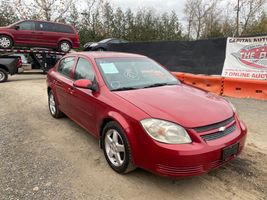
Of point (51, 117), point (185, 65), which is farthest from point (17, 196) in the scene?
point (185, 65)

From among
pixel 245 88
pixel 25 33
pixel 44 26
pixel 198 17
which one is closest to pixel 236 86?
pixel 245 88

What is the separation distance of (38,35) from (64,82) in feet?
34.4

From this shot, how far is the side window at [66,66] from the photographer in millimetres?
5043

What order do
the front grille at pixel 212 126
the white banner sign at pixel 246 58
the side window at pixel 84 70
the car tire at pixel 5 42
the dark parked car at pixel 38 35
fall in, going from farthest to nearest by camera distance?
the dark parked car at pixel 38 35
the car tire at pixel 5 42
the white banner sign at pixel 246 58
the side window at pixel 84 70
the front grille at pixel 212 126

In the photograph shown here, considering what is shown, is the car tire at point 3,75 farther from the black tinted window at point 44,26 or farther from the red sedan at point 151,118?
the red sedan at point 151,118

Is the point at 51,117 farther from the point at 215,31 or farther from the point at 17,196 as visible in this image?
the point at 215,31

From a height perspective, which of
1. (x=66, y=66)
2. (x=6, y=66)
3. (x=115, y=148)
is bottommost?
(x=115, y=148)

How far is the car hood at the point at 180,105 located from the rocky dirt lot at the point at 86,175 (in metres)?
0.84

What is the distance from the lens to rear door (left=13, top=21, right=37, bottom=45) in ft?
44.9

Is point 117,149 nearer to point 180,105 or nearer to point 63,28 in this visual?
point 180,105

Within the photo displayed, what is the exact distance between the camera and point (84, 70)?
4.41 m

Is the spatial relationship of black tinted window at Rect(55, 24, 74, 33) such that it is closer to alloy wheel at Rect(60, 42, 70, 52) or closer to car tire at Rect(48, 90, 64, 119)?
alloy wheel at Rect(60, 42, 70, 52)

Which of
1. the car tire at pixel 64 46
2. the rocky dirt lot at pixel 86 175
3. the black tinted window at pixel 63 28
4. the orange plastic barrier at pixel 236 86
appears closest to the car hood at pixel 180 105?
the rocky dirt lot at pixel 86 175

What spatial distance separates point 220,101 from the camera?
359 centimetres
